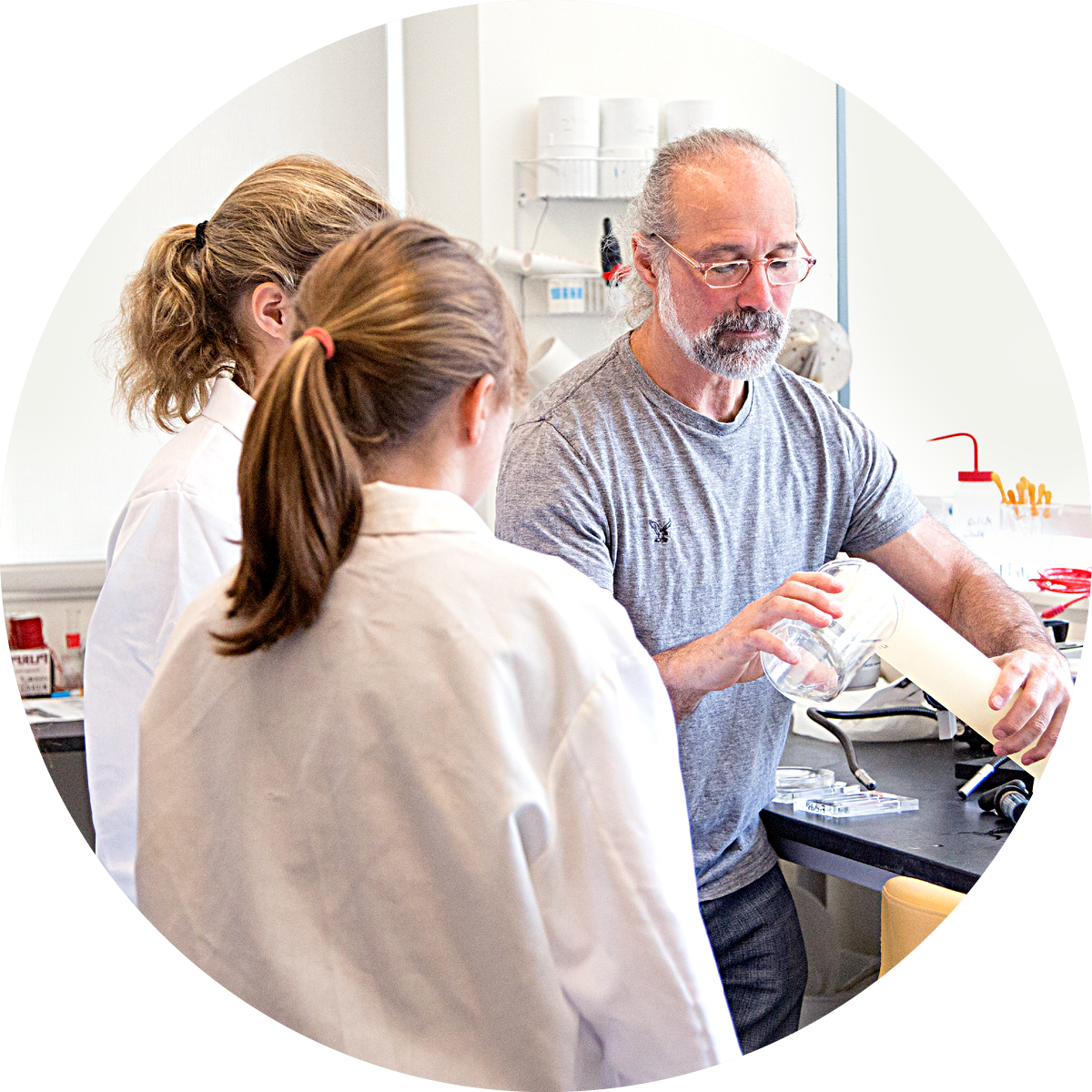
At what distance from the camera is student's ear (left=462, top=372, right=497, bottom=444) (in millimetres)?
750

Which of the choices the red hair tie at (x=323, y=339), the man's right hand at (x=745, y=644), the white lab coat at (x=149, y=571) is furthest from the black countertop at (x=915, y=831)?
the red hair tie at (x=323, y=339)

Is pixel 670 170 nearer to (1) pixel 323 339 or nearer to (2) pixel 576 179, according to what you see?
(1) pixel 323 339

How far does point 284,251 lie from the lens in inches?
35.1

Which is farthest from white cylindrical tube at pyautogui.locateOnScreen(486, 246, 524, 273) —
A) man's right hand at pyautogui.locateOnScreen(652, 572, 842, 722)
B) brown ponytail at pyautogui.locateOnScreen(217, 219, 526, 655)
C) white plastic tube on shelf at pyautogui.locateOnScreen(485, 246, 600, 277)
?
brown ponytail at pyautogui.locateOnScreen(217, 219, 526, 655)

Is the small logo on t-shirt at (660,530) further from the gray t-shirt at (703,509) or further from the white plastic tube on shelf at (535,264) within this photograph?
the white plastic tube on shelf at (535,264)

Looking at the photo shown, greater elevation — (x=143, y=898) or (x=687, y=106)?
(x=687, y=106)

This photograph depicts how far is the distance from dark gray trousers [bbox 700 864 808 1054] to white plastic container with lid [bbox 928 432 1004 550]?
3.86 feet

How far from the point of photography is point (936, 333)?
9.02 ft

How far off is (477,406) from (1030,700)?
25.7 inches

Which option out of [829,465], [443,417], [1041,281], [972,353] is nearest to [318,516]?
[443,417]

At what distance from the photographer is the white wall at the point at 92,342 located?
1.08m

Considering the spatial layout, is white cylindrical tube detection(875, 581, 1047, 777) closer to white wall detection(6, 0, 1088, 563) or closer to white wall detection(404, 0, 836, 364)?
white wall detection(6, 0, 1088, 563)

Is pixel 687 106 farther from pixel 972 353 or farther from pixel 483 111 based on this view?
pixel 972 353

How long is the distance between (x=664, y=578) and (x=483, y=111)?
1438mm
